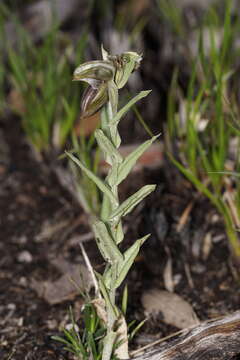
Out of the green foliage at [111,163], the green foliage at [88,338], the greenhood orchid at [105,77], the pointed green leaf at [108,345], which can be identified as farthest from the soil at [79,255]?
the greenhood orchid at [105,77]

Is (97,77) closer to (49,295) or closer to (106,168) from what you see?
(49,295)

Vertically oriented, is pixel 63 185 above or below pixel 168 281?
above

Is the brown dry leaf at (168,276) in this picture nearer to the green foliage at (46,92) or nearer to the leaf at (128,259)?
the leaf at (128,259)

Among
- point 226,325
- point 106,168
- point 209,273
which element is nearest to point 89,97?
point 226,325

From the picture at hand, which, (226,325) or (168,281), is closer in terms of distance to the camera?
(226,325)

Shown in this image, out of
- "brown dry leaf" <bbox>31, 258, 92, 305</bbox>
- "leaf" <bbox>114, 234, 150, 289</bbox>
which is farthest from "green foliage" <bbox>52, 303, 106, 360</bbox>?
"brown dry leaf" <bbox>31, 258, 92, 305</bbox>

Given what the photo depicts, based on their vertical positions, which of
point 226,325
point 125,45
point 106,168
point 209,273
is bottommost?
point 209,273

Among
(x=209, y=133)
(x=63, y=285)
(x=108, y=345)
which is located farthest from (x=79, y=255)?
(x=108, y=345)

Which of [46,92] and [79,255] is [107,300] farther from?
[46,92]
